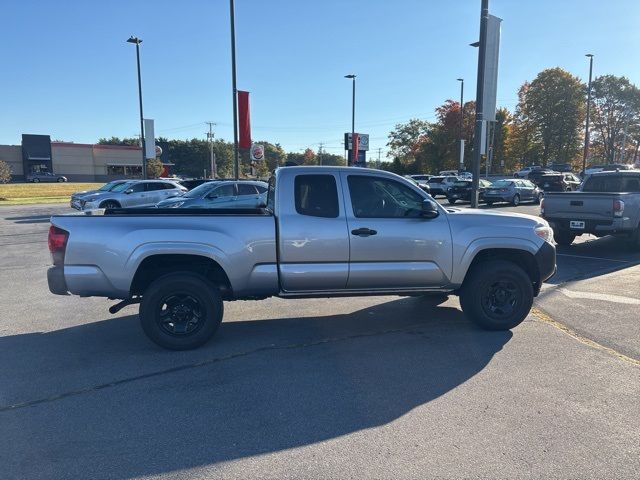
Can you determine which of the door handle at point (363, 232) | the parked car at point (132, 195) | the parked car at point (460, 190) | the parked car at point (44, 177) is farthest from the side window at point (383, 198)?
the parked car at point (44, 177)

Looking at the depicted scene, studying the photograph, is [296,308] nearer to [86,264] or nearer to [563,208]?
[86,264]

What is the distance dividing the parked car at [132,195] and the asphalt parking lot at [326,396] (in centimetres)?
1370

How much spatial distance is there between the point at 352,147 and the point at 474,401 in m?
31.4

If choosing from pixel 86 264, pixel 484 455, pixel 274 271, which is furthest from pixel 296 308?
pixel 484 455

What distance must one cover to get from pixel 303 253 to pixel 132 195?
16.9 metres

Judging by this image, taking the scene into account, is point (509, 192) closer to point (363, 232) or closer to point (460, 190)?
point (460, 190)

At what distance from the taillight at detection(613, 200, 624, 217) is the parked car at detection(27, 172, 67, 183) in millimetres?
76653

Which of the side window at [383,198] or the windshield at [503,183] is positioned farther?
the windshield at [503,183]

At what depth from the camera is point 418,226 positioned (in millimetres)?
5352

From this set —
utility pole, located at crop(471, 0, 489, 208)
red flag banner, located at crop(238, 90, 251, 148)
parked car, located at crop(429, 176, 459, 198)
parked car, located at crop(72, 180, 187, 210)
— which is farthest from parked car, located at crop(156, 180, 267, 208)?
parked car, located at crop(429, 176, 459, 198)

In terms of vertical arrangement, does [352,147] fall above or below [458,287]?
above

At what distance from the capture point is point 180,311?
5078 mm

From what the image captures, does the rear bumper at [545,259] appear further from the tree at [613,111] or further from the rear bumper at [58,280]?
the tree at [613,111]

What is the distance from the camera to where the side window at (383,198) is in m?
5.39
